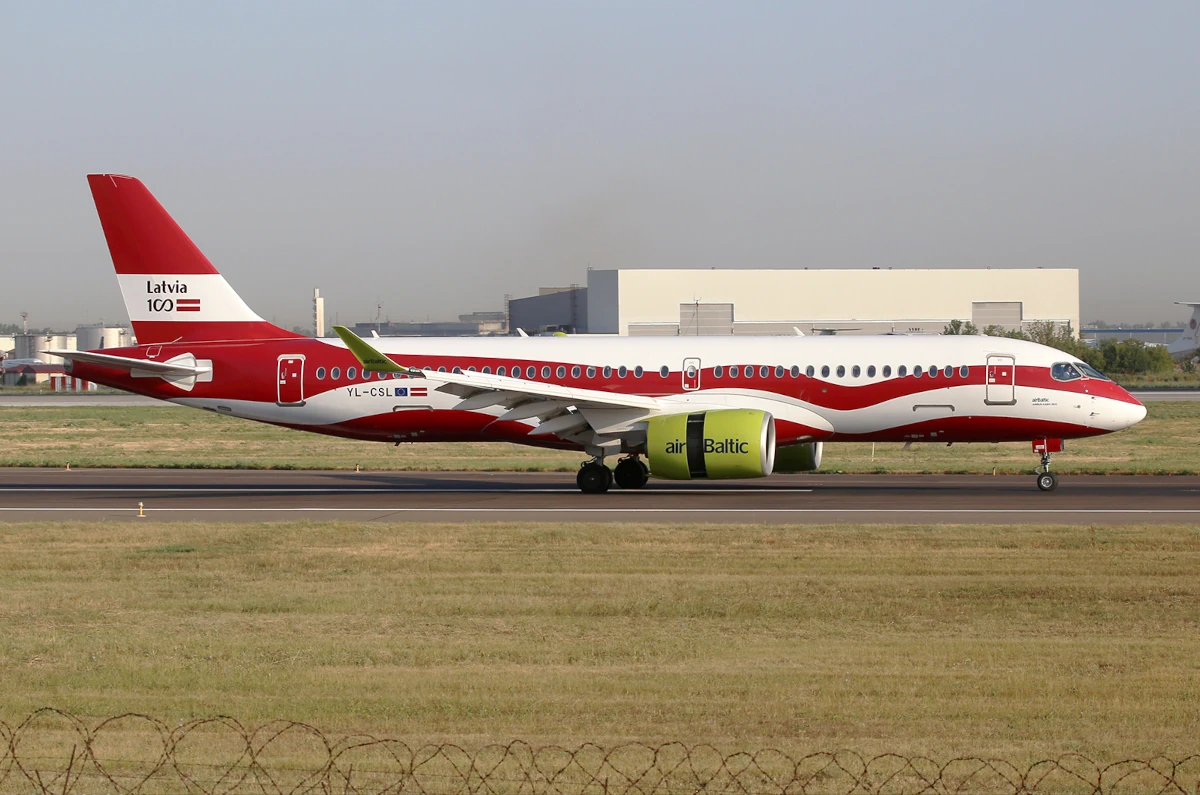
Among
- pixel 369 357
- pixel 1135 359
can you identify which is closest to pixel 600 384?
pixel 369 357

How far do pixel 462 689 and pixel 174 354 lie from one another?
2208 cm

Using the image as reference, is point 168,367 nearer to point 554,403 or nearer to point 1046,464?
point 554,403

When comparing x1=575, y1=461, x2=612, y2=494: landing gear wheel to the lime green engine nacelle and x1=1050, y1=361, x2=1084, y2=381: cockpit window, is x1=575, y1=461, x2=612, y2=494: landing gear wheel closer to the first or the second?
the lime green engine nacelle

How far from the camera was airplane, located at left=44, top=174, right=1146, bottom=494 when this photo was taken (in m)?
27.2

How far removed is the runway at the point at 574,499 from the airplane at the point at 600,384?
1173 millimetres

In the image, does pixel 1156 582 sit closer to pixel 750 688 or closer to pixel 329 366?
pixel 750 688

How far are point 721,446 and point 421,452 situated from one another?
1754 cm

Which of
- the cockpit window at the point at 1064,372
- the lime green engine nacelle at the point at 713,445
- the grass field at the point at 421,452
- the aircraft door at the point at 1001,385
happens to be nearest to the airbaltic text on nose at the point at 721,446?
the lime green engine nacelle at the point at 713,445

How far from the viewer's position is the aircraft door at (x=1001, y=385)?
1081 inches

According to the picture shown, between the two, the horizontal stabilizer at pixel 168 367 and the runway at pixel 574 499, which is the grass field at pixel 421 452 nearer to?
the runway at pixel 574 499

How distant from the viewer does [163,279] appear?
1202 inches

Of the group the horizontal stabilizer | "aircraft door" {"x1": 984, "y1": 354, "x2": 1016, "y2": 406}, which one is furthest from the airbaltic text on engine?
the horizontal stabilizer

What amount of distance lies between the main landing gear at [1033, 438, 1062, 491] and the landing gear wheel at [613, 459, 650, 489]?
29.0 feet

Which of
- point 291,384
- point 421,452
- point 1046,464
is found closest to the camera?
point 1046,464
